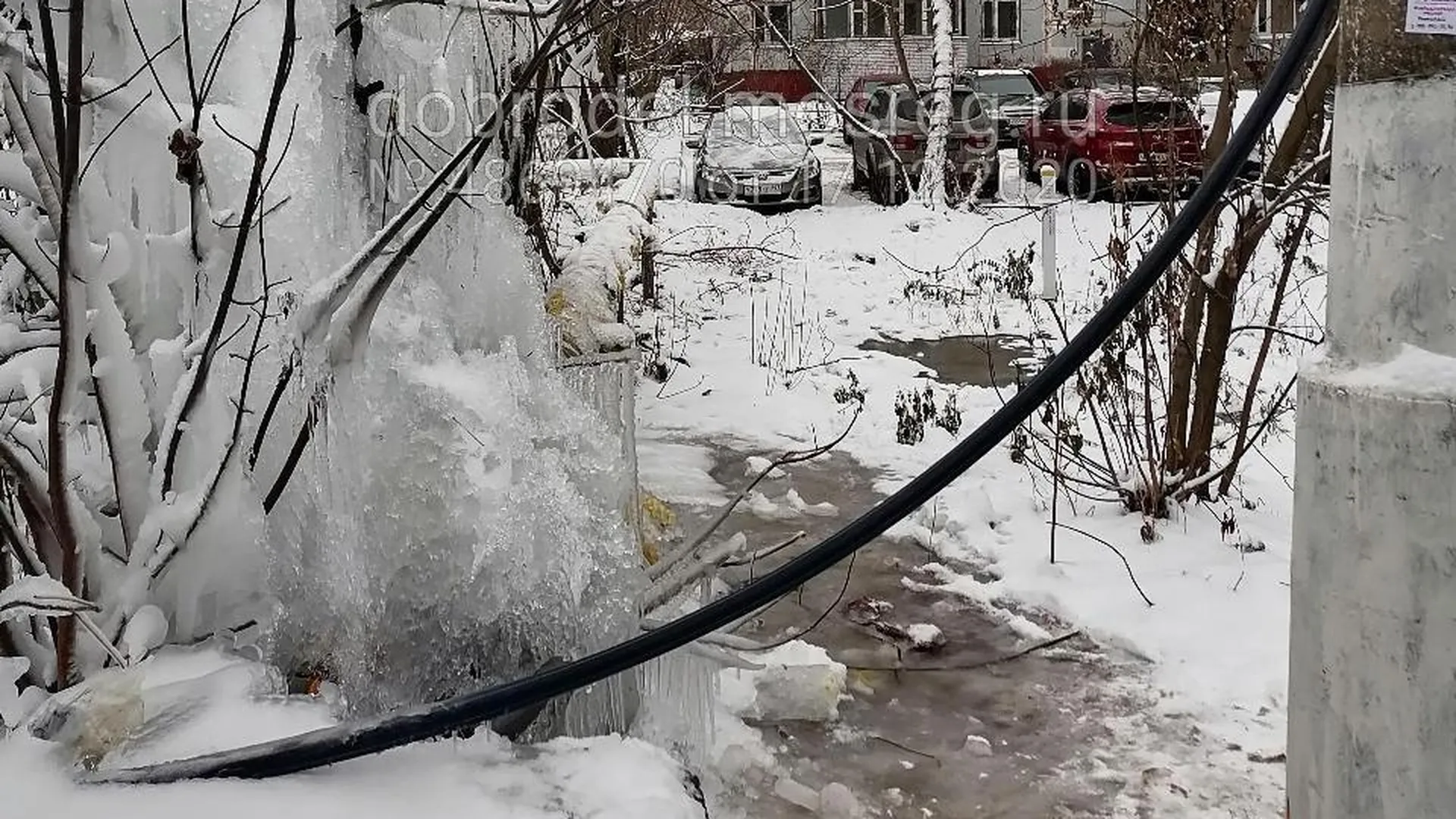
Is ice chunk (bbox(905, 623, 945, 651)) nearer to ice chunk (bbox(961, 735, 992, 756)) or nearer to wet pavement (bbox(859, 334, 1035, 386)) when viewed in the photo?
ice chunk (bbox(961, 735, 992, 756))

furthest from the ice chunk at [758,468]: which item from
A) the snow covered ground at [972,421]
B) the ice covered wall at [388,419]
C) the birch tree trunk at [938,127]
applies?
the birch tree trunk at [938,127]

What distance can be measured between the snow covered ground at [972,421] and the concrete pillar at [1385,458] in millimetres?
1670

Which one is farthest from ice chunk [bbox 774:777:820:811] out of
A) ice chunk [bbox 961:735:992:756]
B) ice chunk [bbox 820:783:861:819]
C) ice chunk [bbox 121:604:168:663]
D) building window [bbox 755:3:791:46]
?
building window [bbox 755:3:791:46]

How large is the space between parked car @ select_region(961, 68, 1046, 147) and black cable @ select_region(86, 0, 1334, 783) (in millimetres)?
15941

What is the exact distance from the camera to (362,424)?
222 cm

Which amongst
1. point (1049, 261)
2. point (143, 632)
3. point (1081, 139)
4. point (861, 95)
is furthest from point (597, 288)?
point (861, 95)

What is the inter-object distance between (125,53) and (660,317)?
22.5 feet

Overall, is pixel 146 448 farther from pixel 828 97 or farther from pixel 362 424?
pixel 828 97

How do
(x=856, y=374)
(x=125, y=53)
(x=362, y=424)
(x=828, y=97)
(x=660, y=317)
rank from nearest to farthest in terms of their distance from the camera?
(x=362, y=424) → (x=125, y=53) → (x=856, y=374) → (x=660, y=317) → (x=828, y=97)

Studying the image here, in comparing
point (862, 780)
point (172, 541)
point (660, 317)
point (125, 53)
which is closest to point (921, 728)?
point (862, 780)

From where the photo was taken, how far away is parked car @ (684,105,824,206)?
14609mm

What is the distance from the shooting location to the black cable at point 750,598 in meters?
1.76

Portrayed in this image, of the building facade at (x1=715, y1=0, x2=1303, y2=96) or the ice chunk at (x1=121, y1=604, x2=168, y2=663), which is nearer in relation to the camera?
the ice chunk at (x1=121, y1=604, x2=168, y2=663)

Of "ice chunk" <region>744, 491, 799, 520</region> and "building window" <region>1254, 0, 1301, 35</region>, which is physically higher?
"building window" <region>1254, 0, 1301, 35</region>
